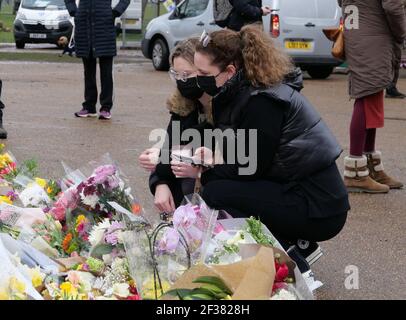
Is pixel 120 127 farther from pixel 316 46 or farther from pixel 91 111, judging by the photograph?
pixel 316 46

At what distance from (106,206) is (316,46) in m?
12.4

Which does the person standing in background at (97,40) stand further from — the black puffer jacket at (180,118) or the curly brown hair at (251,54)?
the curly brown hair at (251,54)

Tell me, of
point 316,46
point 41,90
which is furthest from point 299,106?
point 316,46

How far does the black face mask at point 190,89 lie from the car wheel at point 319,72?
12877 mm

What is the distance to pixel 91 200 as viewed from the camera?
4.55m

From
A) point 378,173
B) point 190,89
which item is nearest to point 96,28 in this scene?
point 378,173

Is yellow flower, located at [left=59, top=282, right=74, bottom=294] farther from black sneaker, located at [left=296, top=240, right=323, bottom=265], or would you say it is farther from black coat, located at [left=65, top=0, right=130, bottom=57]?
black coat, located at [left=65, top=0, right=130, bottom=57]

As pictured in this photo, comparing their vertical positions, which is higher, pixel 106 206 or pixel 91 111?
pixel 106 206

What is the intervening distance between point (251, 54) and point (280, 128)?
0.38 m

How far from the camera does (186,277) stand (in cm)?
334

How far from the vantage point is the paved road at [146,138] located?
16.5 ft

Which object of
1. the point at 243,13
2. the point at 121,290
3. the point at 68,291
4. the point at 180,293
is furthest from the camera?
the point at 243,13

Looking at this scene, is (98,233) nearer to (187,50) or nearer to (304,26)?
(187,50)

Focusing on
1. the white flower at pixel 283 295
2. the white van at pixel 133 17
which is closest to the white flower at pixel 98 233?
the white flower at pixel 283 295
